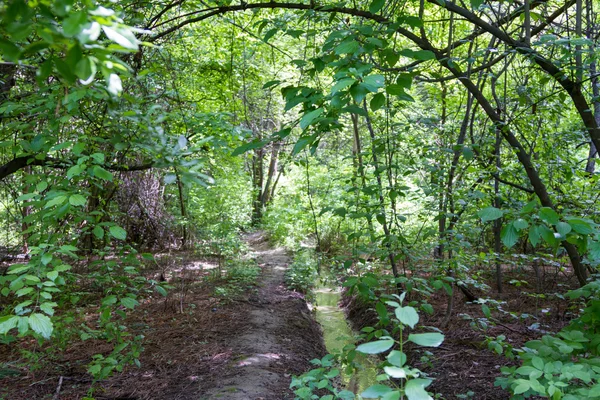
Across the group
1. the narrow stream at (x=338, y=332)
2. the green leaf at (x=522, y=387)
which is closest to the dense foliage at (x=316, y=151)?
the green leaf at (x=522, y=387)

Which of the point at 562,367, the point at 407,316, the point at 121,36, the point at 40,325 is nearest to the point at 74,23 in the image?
the point at 121,36

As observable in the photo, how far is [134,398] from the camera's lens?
12.8 feet

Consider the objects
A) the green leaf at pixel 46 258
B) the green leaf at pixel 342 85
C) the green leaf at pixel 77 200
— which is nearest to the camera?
the green leaf at pixel 342 85

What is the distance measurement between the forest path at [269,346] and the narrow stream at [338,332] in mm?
250

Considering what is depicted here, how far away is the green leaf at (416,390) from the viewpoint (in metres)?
1.13

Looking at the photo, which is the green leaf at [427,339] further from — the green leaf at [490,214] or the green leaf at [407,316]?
the green leaf at [490,214]

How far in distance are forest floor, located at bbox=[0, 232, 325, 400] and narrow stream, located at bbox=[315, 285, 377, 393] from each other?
0.97 feet

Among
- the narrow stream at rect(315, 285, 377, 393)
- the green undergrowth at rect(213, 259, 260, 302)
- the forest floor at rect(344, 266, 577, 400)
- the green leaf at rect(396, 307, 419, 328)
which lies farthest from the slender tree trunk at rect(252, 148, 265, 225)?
the green leaf at rect(396, 307, 419, 328)

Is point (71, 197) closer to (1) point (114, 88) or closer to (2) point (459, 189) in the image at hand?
(1) point (114, 88)

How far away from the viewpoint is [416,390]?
1144 mm

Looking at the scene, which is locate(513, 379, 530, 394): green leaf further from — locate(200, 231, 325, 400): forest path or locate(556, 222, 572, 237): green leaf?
locate(200, 231, 325, 400): forest path

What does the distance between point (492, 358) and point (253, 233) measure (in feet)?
43.6

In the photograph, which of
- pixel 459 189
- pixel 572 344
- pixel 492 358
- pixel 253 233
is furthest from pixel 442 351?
pixel 253 233

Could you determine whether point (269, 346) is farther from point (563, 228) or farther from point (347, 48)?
point (347, 48)
